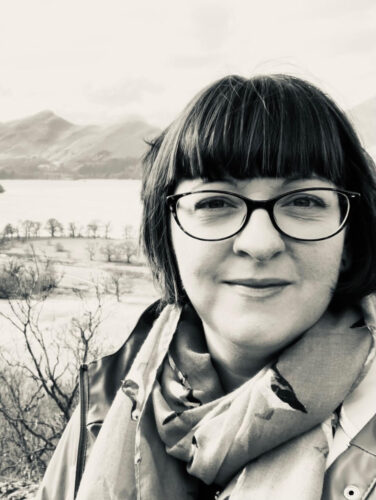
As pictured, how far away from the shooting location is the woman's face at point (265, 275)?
0.86 m

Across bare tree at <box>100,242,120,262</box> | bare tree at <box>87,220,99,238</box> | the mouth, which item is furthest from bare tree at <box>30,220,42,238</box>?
the mouth

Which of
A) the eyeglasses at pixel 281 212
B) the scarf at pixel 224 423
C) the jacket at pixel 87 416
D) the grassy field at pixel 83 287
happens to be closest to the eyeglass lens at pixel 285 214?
the eyeglasses at pixel 281 212

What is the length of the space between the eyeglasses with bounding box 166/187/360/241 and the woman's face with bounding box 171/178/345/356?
12mm

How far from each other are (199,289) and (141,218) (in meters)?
0.35

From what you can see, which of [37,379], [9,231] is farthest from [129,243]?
[37,379]

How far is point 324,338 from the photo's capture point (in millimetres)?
912

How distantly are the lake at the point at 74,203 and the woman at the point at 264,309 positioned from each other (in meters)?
1.82

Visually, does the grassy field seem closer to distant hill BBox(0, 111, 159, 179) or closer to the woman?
distant hill BBox(0, 111, 159, 179)

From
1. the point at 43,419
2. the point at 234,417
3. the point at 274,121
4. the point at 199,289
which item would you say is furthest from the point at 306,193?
Result: the point at 43,419

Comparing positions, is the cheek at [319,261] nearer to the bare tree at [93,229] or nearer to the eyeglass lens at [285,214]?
the eyeglass lens at [285,214]

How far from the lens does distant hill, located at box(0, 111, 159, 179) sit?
2.92 metres

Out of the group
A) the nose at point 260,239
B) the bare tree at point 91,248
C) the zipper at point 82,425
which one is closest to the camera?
the nose at point 260,239

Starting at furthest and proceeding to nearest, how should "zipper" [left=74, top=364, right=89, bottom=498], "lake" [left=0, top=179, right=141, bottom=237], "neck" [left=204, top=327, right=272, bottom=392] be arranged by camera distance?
"lake" [left=0, top=179, right=141, bottom=237]
"zipper" [left=74, top=364, right=89, bottom=498]
"neck" [left=204, top=327, right=272, bottom=392]

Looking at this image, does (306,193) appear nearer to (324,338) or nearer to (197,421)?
(324,338)
